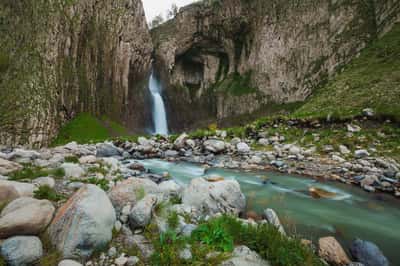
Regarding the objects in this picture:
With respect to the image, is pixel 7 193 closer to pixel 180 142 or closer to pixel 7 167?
pixel 7 167

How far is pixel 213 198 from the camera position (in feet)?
11.9

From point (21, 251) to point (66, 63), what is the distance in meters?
18.2

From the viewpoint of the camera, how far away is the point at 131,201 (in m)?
3.00

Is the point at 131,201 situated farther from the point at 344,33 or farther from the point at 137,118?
the point at 137,118

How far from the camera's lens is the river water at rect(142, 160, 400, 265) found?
3.48 m

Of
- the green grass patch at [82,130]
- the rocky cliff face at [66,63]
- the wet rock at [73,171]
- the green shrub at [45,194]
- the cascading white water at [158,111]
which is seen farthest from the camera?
the cascading white water at [158,111]

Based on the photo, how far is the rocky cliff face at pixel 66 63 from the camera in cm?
622

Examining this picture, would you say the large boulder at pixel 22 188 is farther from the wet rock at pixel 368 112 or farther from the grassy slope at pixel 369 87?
the wet rock at pixel 368 112

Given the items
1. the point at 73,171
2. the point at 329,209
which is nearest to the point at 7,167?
the point at 73,171

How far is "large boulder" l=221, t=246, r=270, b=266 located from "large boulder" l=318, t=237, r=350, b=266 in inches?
45.9

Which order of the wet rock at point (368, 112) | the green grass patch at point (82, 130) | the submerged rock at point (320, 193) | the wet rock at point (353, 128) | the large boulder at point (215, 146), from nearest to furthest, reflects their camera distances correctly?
1. the submerged rock at point (320, 193)
2. the wet rock at point (353, 128)
3. the wet rock at point (368, 112)
4. the large boulder at point (215, 146)
5. the green grass patch at point (82, 130)

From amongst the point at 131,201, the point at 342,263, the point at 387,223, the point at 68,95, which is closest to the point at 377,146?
the point at 387,223

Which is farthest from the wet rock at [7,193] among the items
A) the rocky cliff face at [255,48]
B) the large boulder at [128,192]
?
the rocky cliff face at [255,48]

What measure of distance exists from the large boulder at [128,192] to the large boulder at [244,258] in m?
1.57
